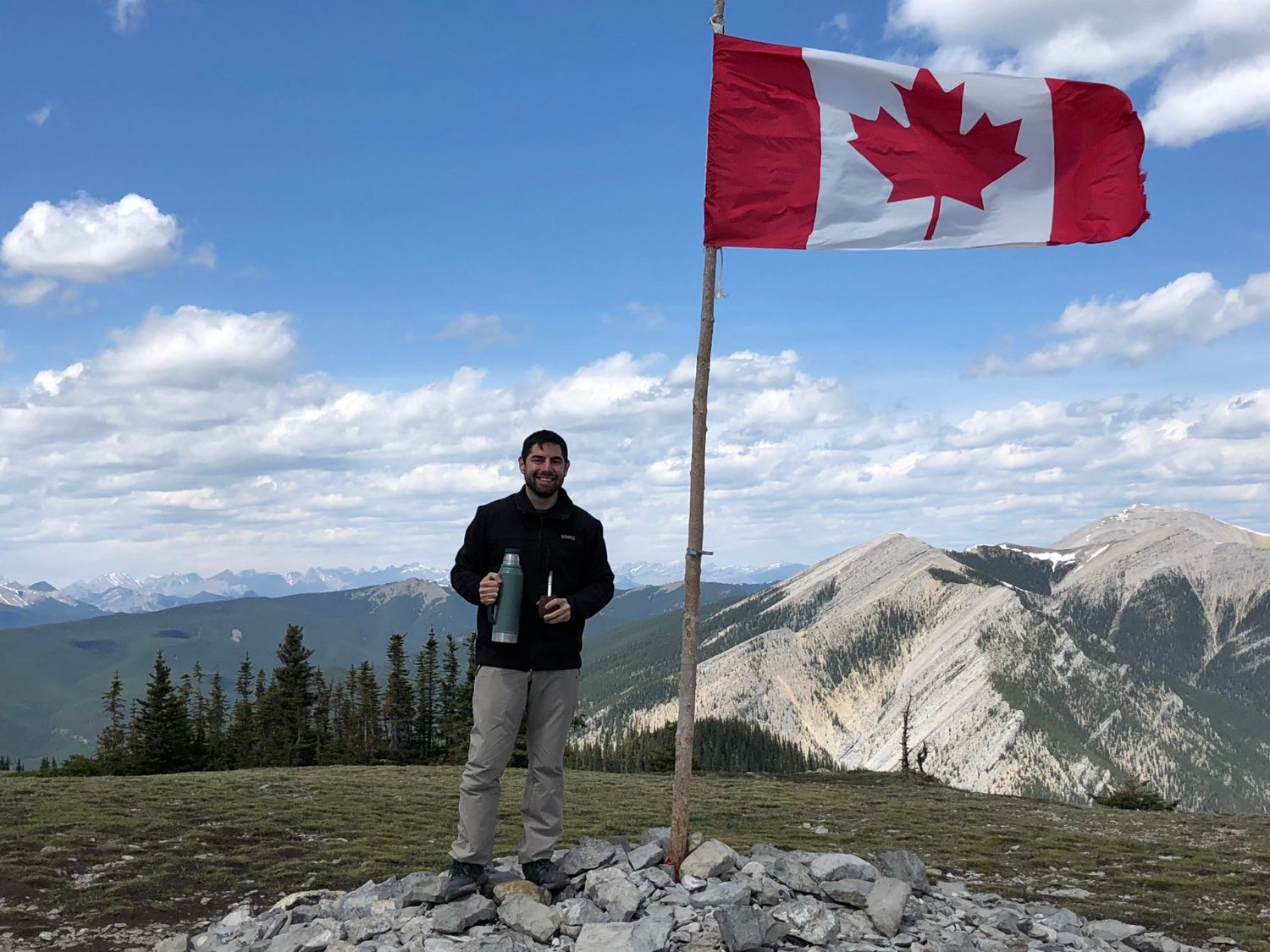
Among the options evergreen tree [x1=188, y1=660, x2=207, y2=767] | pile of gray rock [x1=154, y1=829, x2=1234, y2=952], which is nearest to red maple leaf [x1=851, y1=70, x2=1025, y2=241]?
pile of gray rock [x1=154, y1=829, x2=1234, y2=952]

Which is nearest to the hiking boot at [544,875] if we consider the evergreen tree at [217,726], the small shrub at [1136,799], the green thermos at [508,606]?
the green thermos at [508,606]

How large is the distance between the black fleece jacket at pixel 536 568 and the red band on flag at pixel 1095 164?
7.54 m

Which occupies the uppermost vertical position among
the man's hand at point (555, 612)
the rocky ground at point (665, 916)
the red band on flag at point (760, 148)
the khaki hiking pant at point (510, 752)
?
the red band on flag at point (760, 148)

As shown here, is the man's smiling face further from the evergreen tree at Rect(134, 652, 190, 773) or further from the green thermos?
the evergreen tree at Rect(134, 652, 190, 773)

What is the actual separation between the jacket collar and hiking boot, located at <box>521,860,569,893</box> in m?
3.96

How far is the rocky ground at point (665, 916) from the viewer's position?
9.45 metres

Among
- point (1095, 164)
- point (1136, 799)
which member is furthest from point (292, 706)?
point (1095, 164)

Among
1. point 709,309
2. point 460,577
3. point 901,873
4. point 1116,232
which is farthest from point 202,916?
point 1116,232

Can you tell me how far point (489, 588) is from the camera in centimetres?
954

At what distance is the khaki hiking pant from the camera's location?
9.73 metres

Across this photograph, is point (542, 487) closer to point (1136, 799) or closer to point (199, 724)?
point (1136, 799)

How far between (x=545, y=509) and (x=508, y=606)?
1.14m

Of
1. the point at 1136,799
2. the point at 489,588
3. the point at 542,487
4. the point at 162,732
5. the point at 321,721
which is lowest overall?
the point at 1136,799

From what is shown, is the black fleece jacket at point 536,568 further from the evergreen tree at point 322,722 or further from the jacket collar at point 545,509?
the evergreen tree at point 322,722
